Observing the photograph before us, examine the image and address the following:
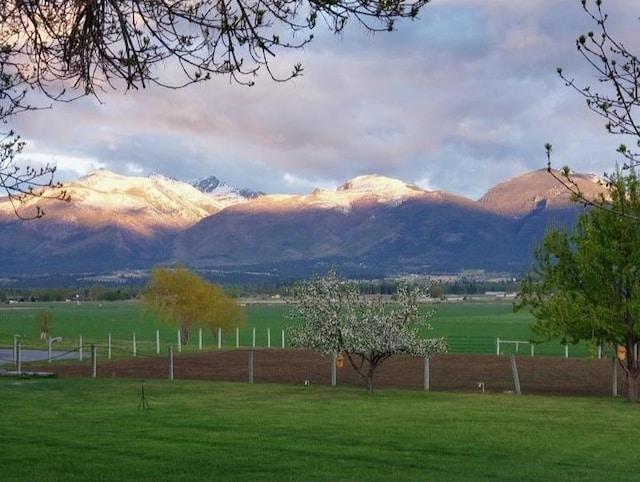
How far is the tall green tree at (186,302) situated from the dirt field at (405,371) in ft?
52.6

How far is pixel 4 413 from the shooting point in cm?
2431

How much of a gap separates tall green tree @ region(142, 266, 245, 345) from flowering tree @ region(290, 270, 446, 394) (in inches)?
1519

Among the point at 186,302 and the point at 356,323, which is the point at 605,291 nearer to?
the point at 356,323

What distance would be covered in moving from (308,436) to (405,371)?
25.2m

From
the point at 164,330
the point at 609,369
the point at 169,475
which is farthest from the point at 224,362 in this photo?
the point at 164,330

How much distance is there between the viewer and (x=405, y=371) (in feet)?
147

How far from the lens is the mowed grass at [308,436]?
15.8 meters

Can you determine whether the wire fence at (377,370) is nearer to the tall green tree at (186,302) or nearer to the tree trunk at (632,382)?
the tree trunk at (632,382)

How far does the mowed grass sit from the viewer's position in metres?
15.8

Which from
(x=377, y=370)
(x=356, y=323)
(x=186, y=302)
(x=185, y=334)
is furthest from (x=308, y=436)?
(x=185, y=334)

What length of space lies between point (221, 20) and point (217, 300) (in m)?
61.4

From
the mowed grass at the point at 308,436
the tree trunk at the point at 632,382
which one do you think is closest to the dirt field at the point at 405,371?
the tree trunk at the point at 632,382

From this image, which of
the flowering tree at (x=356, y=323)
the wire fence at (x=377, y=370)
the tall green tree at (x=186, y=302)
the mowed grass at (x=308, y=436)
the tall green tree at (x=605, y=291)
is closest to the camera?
the mowed grass at (x=308, y=436)

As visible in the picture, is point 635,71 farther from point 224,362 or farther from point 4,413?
point 224,362
